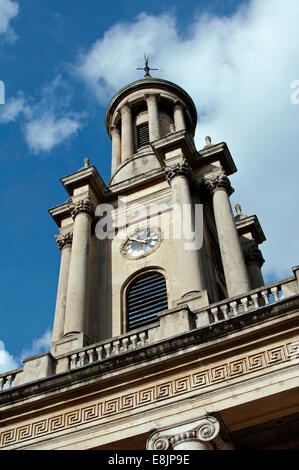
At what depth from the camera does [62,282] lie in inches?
916

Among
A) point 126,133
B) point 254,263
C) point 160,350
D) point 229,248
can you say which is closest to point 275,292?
point 160,350

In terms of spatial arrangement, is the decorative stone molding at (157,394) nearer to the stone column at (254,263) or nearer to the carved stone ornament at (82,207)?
the carved stone ornament at (82,207)

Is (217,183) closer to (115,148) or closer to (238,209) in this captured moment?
(115,148)

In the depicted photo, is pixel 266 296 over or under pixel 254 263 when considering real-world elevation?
under

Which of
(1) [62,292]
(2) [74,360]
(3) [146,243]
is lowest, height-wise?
(2) [74,360]

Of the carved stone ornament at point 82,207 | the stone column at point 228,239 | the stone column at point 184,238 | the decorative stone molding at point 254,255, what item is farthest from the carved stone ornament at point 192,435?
the decorative stone molding at point 254,255

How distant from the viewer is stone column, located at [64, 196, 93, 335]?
66.8 ft

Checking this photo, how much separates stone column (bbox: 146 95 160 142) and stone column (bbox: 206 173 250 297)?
6098 mm

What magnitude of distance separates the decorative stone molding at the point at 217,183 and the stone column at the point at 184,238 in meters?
0.78

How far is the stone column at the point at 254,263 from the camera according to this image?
2673cm

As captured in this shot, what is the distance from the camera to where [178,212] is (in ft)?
72.3

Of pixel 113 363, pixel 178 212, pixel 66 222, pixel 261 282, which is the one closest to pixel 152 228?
pixel 178 212

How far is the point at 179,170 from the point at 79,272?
5.22m

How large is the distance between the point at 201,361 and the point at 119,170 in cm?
1523
